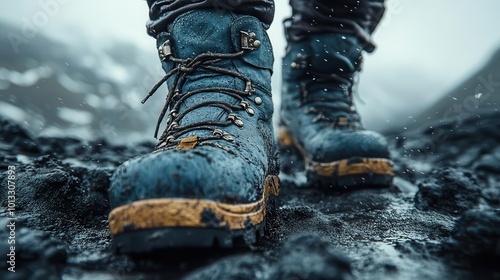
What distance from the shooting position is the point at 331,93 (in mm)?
2252

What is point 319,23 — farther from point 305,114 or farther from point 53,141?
point 53,141

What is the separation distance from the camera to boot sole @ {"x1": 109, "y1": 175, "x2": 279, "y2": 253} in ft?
2.70

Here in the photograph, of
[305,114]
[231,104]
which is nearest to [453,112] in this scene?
[305,114]

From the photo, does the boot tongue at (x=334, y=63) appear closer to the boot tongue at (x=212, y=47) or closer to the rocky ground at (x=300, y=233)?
the rocky ground at (x=300, y=233)

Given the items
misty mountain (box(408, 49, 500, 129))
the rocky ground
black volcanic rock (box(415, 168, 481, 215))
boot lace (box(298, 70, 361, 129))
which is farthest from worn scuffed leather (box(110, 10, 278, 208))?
misty mountain (box(408, 49, 500, 129))

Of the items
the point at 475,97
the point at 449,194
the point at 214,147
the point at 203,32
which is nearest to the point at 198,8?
the point at 203,32

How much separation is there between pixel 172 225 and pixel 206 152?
22cm

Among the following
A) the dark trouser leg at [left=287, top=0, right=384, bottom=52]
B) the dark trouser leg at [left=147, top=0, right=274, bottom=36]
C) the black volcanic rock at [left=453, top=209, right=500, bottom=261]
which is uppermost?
the dark trouser leg at [left=287, top=0, right=384, bottom=52]

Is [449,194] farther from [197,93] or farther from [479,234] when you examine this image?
[197,93]

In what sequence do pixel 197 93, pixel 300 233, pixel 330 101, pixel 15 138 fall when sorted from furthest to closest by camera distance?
pixel 15 138, pixel 330 101, pixel 197 93, pixel 300 233

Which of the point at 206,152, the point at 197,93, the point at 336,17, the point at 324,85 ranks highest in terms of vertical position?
the point at 336,17

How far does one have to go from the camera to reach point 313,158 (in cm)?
203

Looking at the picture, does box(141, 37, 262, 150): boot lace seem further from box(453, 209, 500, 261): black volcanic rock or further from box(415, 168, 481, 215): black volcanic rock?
box(415, 168, 481, 215): black volcanic rock

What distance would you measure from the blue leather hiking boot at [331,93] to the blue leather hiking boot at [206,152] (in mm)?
536
